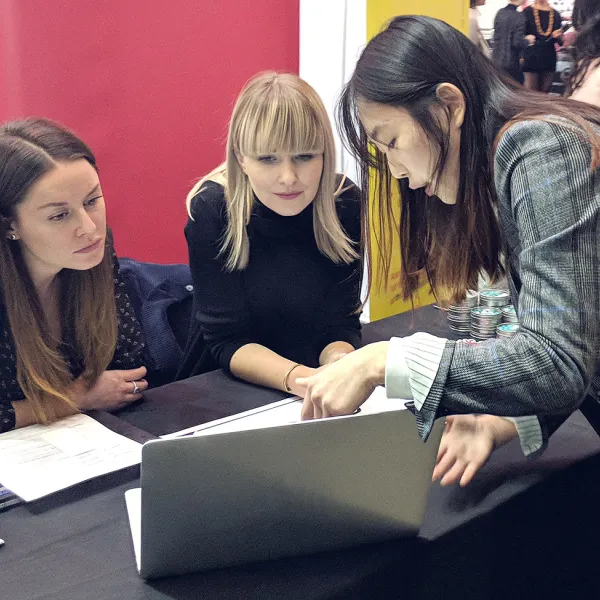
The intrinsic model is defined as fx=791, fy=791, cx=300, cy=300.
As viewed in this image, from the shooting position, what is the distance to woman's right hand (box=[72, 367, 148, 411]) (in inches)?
58.6

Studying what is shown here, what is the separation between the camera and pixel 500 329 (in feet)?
5.67

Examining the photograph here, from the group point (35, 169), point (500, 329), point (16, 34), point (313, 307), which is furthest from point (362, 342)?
point (16, 34)

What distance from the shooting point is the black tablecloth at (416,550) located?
927mm

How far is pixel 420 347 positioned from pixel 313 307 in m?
0.95

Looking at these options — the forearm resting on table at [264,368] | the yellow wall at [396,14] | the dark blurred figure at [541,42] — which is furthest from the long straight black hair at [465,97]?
the dark blurred figure at [541,42]

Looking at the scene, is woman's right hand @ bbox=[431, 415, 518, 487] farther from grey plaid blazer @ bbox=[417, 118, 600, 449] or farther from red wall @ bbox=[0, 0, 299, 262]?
red wall @ bbox=[0, 0, 299, 262]

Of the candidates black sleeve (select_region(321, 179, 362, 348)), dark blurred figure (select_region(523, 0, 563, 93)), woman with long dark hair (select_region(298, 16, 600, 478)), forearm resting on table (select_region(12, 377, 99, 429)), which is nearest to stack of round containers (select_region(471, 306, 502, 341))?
black sleeve (select_region(321, 179, 362, 348))

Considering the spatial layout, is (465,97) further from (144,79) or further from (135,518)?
(144,79)

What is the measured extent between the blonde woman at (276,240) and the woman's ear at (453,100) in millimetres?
706

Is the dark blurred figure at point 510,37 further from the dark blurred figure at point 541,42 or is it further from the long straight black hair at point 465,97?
the long straight black hair at point 465,97

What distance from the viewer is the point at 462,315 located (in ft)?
5.94

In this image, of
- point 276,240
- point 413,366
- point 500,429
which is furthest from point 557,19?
point 413,366

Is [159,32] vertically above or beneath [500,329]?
above

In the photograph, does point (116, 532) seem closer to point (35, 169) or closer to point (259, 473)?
point (259, 473)
